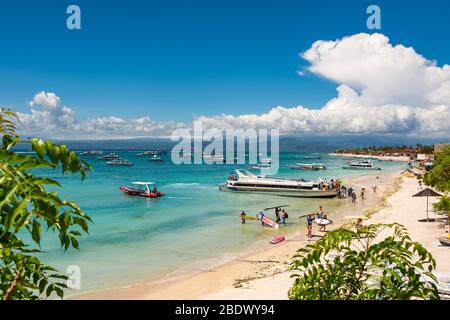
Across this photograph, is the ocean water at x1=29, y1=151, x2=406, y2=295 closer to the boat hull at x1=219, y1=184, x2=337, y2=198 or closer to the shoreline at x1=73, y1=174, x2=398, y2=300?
the shoreline at x1=73, y1=174, x2=398, y2=300

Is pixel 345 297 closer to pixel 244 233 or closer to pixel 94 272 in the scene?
pixel 94 272

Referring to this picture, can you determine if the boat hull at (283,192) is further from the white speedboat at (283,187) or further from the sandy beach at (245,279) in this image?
the sandy beach at (245,279)

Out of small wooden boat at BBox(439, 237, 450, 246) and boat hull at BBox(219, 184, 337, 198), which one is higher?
small wooden boat at BBox(439, 237, 450, 246)

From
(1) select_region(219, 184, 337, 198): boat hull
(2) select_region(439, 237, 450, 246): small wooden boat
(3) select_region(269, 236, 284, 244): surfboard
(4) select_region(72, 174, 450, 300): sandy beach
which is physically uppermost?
(2) select_region(439, 237, 450, 246): small wooden boat

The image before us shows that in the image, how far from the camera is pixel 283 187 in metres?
55.1

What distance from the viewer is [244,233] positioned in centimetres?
2883

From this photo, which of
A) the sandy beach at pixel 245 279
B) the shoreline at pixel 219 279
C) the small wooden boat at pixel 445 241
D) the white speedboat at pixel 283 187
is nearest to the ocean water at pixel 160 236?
the shoreline at pixel 219 279

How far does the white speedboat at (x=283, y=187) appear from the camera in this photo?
52312 millimetres

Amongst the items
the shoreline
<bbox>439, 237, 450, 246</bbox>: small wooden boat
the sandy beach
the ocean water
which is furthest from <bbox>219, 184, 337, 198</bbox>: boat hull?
<bbox>439, 237, 450, 246</bbox>: small wooden boat

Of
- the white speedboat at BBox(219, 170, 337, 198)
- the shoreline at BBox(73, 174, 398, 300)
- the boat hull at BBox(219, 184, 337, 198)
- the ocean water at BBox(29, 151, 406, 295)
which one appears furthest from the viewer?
the white speedboat at BBox(219, 170, 337, 198)

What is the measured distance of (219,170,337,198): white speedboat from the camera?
52.3m
